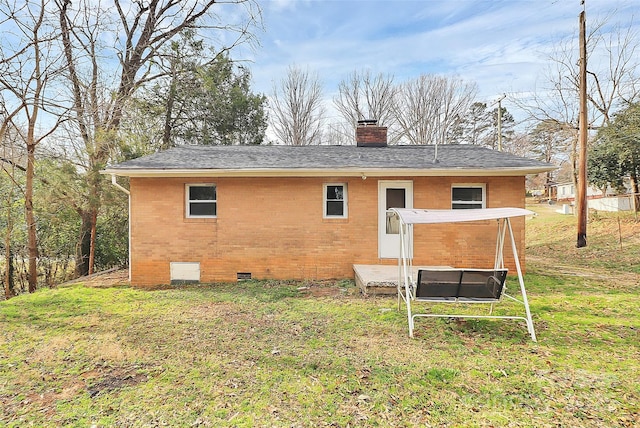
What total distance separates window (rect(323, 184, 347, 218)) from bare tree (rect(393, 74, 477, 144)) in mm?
19597

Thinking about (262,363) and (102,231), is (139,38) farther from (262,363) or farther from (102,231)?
(262,363)

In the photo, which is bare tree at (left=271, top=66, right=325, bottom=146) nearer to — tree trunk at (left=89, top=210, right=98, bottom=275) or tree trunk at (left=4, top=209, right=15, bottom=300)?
tree trunk at (left=89, top=210, right=98, bottom=275)

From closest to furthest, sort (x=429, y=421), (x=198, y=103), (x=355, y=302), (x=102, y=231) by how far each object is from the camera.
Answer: (x=429, y=421), (x=355, y=302), (x=102, y=231), (x=198, y=103)

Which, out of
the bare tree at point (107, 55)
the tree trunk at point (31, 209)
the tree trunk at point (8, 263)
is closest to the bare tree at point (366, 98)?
the bare tree at point (107, 55)

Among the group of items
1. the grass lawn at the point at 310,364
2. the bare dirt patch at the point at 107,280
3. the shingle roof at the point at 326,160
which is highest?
the shingle roof at the point at 326,160

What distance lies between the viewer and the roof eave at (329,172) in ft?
25.7

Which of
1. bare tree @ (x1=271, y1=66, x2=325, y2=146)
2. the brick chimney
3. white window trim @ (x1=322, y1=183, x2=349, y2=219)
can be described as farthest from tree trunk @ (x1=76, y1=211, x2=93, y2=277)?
bare tree @ (x1=271, y1=66, x2=325, y2=146)

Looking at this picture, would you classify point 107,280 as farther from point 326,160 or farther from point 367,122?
point 367,122

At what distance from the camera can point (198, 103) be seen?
17922 mm

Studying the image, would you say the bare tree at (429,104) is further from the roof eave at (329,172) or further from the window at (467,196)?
the roof eave at (329,172)

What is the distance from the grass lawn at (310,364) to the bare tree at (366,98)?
22.7 m

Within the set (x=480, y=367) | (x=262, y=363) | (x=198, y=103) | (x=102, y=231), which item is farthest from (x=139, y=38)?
(x=480, y=367)

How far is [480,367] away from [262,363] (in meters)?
2.66

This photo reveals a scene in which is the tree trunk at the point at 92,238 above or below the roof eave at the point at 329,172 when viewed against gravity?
below
